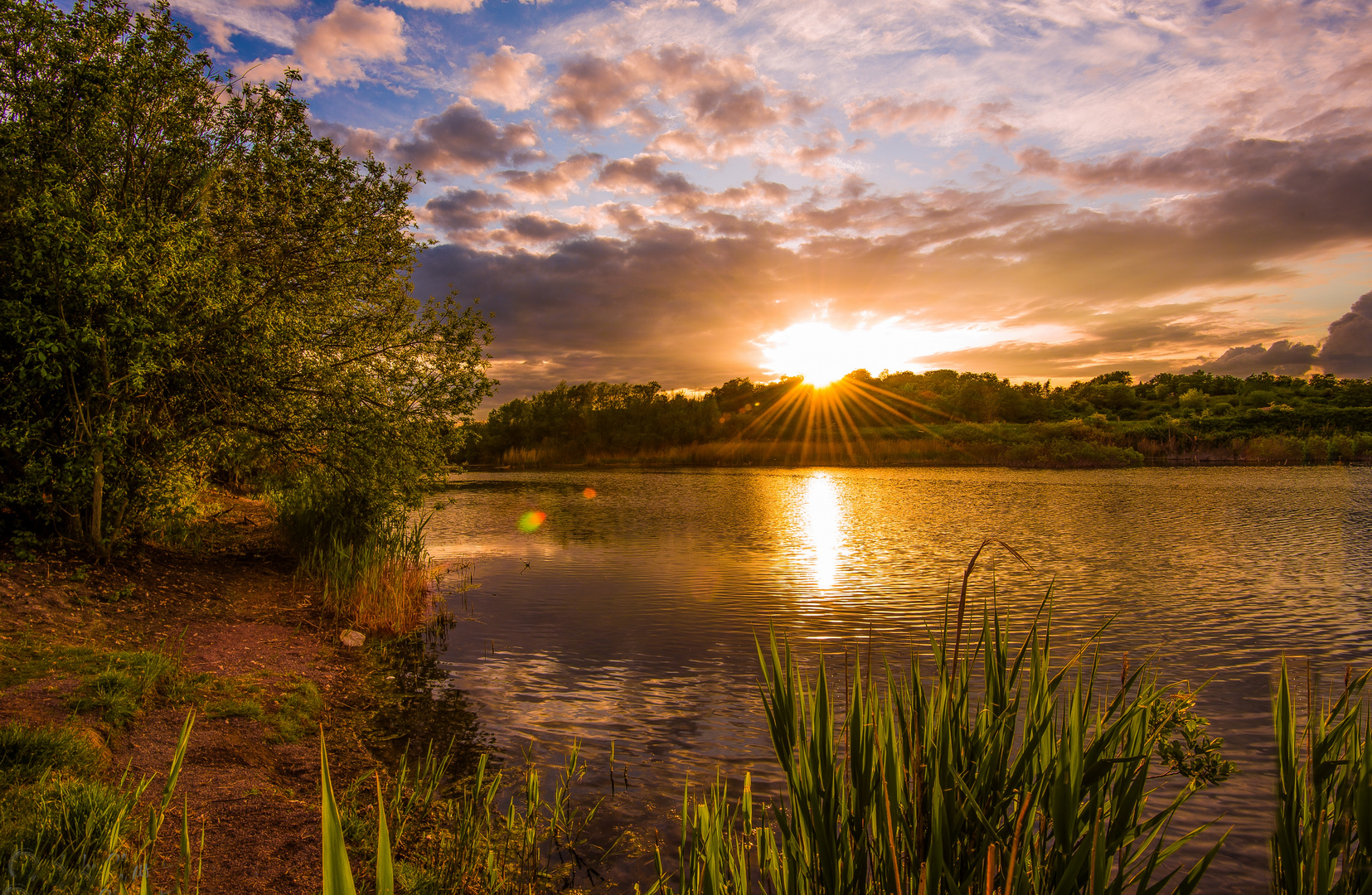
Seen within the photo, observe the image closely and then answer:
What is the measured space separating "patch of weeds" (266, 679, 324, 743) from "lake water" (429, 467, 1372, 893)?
1989 mm

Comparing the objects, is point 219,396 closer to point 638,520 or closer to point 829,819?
point 829,819

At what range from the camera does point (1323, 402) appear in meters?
76.4

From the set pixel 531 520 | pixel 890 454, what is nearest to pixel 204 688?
pixel 531 520

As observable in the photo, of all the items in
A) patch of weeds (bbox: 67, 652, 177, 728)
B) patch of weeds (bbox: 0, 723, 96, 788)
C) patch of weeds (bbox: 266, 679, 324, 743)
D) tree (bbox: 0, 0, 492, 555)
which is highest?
tree (bbox: 0, 0, 492, 555)

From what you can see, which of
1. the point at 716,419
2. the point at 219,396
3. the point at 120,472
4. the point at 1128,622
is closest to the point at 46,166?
the point at 219,396

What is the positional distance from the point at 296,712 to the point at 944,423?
9020 cm

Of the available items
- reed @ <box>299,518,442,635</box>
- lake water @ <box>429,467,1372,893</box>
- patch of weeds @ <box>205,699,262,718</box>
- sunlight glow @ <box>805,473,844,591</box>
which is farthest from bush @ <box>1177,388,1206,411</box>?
patch of weeds @ <box>205,699,262,718</box>

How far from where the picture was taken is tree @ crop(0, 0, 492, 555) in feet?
32.4

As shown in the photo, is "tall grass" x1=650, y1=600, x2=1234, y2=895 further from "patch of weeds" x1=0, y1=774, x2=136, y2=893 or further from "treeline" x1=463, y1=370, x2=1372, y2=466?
"treeline" x1=463, y1=370, x2=1372, y2=466

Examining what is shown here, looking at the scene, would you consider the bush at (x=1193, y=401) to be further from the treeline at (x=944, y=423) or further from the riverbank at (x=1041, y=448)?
the riverbank at (x=1041, y=448)

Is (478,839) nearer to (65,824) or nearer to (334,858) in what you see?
(65,824)

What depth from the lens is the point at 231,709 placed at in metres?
7.43

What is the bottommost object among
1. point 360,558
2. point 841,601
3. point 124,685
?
point 841,601

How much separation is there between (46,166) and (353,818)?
10620 mm
